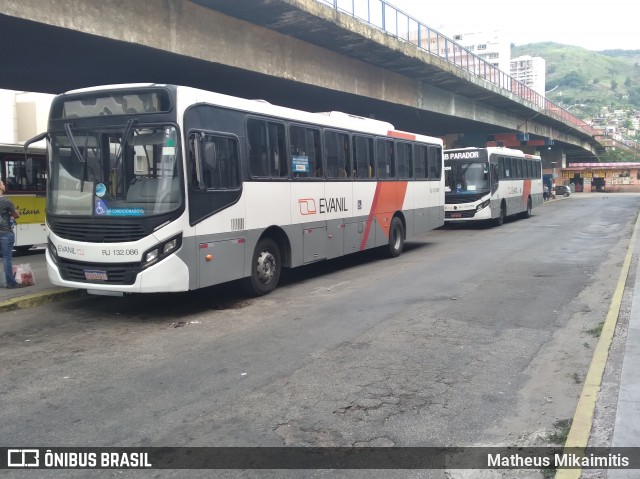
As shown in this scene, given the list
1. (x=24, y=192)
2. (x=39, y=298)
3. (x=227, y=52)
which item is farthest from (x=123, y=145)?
(x=24, y=192)

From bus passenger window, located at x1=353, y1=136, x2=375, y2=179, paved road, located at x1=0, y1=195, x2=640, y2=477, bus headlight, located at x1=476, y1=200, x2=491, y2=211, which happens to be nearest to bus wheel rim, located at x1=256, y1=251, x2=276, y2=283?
paved road, located at x1=0, y1=195, x2=640, y2=477

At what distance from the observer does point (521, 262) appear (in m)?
14.0

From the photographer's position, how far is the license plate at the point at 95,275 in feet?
27.6

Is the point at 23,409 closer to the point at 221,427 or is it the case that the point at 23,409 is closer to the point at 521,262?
the point at 221,427

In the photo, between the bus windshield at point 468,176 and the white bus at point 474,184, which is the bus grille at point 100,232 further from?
the bus windshield at point 468,176

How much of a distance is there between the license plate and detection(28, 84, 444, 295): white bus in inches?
0.7

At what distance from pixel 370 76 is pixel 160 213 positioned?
49.6 ft

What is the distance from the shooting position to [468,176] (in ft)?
78.9

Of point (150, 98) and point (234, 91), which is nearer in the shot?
point (150, 98)

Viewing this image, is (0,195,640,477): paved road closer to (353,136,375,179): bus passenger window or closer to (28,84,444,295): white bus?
(28,84,444,295): white bus

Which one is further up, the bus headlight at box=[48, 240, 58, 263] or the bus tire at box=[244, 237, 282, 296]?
the bus headlight at box=[48, 240, 58, 263]

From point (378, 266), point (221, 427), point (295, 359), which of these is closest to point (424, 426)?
point (221, 427)

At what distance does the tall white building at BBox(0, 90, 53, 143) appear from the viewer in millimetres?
16688

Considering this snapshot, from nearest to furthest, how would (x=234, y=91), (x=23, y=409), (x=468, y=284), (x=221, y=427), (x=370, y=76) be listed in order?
(x=221, y=427) → (x=23, y=409) → (x=468, y=284) → (x=234, y=91) → (x=370, y=76)
